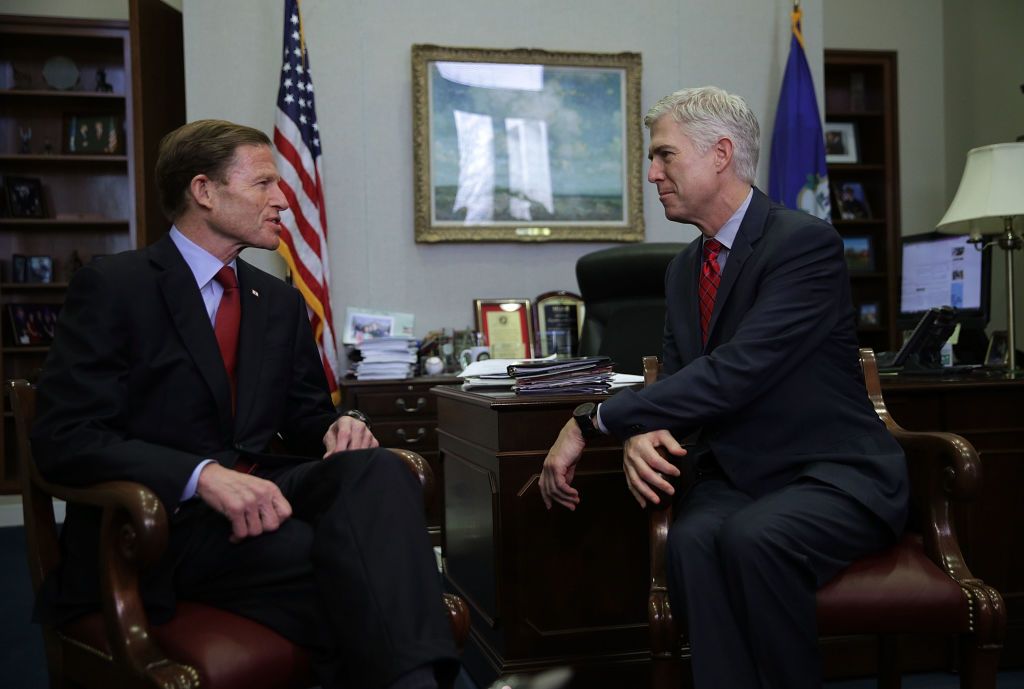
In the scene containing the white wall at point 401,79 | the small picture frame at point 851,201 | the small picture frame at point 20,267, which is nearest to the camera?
the white wall at point 401,79

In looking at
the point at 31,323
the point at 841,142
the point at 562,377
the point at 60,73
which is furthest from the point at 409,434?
the point at 841,142

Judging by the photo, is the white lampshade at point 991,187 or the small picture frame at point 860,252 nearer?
the white lampshade at point 991,187

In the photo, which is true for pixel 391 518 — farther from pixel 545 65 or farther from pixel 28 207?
pixel 28 207

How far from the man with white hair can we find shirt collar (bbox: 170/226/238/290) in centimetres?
79

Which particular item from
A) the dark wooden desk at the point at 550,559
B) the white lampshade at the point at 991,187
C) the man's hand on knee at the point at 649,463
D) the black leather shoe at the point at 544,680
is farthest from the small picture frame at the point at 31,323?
the white lampshade at the point at 991,187

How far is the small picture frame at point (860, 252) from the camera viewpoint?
22.2ft

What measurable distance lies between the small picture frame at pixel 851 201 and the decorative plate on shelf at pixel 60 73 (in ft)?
17.5

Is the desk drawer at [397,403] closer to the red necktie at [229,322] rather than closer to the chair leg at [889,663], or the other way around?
the red necktie at [229,322]

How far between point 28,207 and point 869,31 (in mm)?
5936

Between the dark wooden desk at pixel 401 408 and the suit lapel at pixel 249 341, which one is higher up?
the suit lapel at pixel 249 341

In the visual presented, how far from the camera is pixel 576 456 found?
6.23 feet

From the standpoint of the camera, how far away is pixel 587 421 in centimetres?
189

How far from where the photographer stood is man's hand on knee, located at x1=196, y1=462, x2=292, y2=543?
4.98 ft

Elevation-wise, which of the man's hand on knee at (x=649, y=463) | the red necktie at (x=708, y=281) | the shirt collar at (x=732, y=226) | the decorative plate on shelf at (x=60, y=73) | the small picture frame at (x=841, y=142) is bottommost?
the man's hand on knee at (x=649, y=463)
